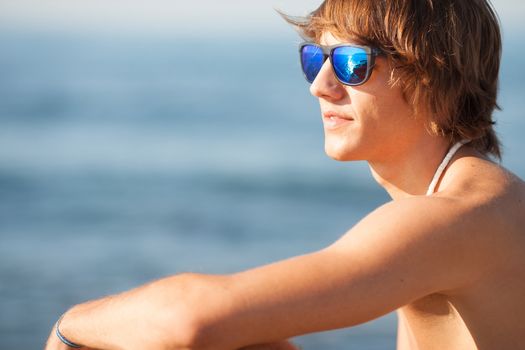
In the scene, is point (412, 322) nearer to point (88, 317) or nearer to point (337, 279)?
point (337, 279)

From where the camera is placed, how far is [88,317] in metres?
3.08

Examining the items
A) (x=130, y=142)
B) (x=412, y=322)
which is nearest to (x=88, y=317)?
(x=412, y=322)

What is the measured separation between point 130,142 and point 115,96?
9732mm

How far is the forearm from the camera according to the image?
2.63 meters

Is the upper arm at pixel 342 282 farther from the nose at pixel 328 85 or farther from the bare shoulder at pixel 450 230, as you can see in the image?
the nose at pixel 328 85

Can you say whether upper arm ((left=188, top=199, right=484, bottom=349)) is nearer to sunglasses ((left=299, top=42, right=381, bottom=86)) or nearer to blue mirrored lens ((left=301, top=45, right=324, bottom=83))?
sunglasses ((left=299, top=42, right=381, bottom=86))

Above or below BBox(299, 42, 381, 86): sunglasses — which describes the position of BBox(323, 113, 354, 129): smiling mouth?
below

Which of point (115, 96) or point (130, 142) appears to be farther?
point (115, 96)

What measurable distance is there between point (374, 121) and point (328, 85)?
0.76 ft

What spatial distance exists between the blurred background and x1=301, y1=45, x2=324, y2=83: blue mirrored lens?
0.38m

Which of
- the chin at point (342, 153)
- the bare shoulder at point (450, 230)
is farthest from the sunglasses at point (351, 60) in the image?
the bare shoulder at point (450, 230)

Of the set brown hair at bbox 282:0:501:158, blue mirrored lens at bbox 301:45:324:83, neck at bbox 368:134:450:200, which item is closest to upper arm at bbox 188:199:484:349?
neck at bbox 368:134:450:200

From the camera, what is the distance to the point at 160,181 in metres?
16.5

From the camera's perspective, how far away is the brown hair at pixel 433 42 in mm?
3346
